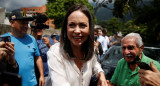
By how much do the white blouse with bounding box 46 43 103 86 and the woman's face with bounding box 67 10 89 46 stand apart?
0.58 ft

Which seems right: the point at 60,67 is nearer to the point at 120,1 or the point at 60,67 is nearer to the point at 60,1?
the point at 120,1

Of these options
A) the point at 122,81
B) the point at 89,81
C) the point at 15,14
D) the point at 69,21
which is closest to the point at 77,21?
the point at 69,21

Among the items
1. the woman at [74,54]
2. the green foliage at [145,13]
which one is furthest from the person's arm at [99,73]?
the green foliage at [145,13]

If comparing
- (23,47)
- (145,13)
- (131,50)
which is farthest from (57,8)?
(131,50)

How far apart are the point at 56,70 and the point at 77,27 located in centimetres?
45

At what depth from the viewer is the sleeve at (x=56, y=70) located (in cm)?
111

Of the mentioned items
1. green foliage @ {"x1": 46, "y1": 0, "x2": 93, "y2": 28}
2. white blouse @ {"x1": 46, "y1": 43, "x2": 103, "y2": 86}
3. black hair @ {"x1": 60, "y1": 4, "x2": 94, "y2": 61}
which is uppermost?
green foliage @ {"x1": 46, "y1": 0, "x2": 93, "y2": 28}

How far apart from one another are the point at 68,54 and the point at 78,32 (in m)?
0.24

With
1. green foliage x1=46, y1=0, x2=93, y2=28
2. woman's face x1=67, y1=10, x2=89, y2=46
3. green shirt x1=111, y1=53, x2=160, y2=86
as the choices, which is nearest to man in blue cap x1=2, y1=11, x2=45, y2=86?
woman's face x1=67, y1=10, x2=89, y2=46

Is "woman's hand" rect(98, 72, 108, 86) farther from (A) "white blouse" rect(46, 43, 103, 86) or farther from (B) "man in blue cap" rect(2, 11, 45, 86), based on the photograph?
(B) "man in blue cap" rect(2, 11, 45, 86)

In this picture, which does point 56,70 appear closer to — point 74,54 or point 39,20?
point 74,54

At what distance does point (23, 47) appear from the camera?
Answer: 7.64 feet

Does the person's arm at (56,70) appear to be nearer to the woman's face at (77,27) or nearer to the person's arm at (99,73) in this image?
the woman's face at (77,27)

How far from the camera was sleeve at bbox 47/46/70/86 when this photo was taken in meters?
1.11
